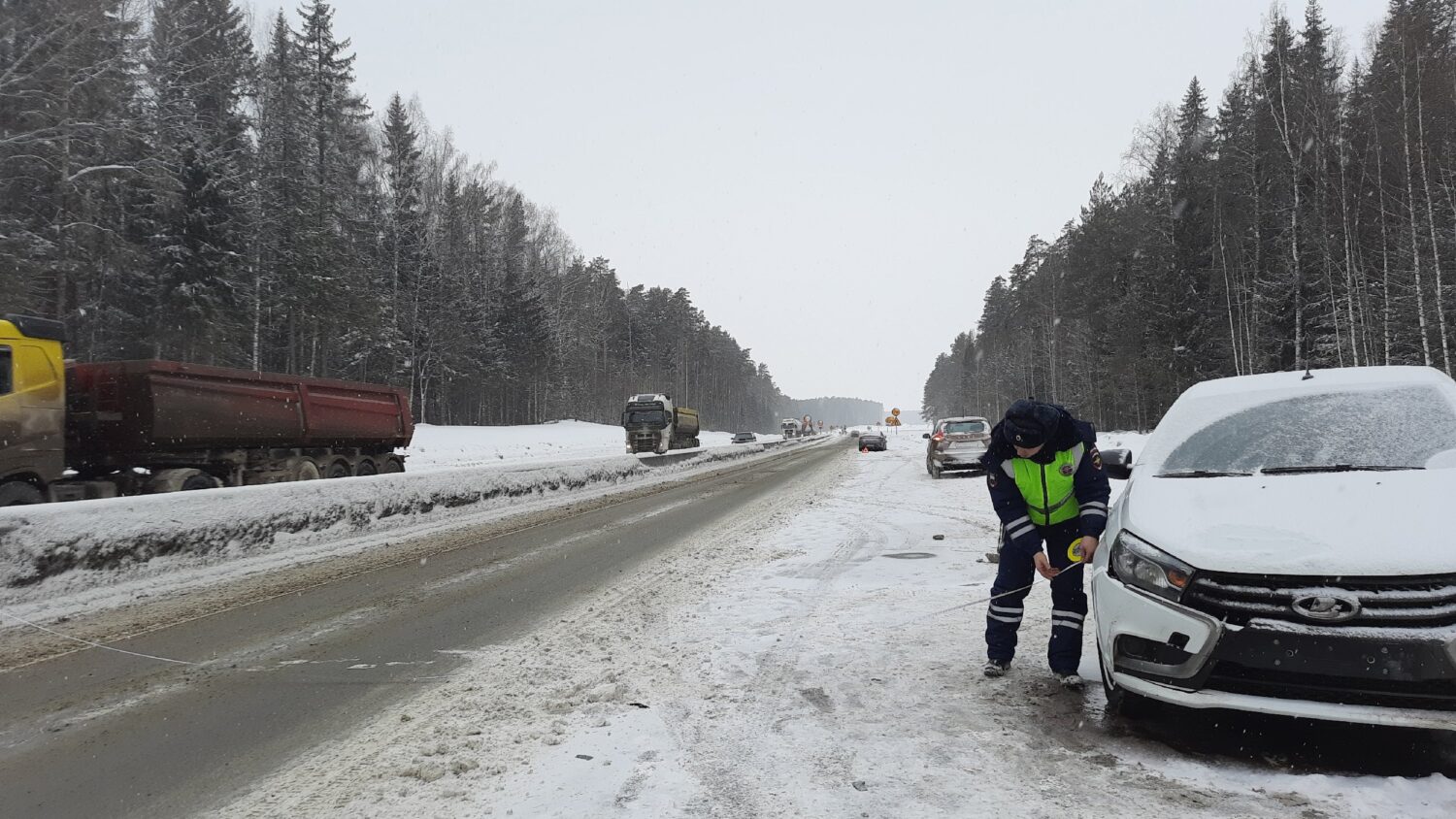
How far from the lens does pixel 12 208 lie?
2161 centimetres

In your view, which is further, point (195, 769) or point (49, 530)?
point (49, 530)

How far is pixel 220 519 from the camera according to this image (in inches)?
342

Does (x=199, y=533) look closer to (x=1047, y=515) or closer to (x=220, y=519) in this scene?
(x=220, y=519)

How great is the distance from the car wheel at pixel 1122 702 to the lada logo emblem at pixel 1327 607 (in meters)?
0.82

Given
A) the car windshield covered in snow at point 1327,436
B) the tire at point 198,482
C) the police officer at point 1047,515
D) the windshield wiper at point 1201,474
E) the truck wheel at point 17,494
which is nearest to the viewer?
the car windshield covered in snow at point 1327,436

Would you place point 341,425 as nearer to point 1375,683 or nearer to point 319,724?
point 319,724

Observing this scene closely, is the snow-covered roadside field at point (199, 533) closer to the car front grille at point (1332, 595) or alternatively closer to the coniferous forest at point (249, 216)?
the car front grille at point (1332, 595)

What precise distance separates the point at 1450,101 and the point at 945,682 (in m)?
27.9

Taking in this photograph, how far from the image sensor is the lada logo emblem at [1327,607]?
2.83 m

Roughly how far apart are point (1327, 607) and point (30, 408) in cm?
1203

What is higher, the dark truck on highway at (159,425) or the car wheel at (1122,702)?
the dark truck on highway at (159,425)

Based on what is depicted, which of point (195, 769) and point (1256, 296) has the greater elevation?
point (1256, 296)

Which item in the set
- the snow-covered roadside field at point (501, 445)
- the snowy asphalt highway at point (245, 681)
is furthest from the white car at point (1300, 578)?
the snow-covered roadside field at point (501, 445)

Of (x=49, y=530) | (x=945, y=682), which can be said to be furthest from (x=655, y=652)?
(x=49, y=530)
